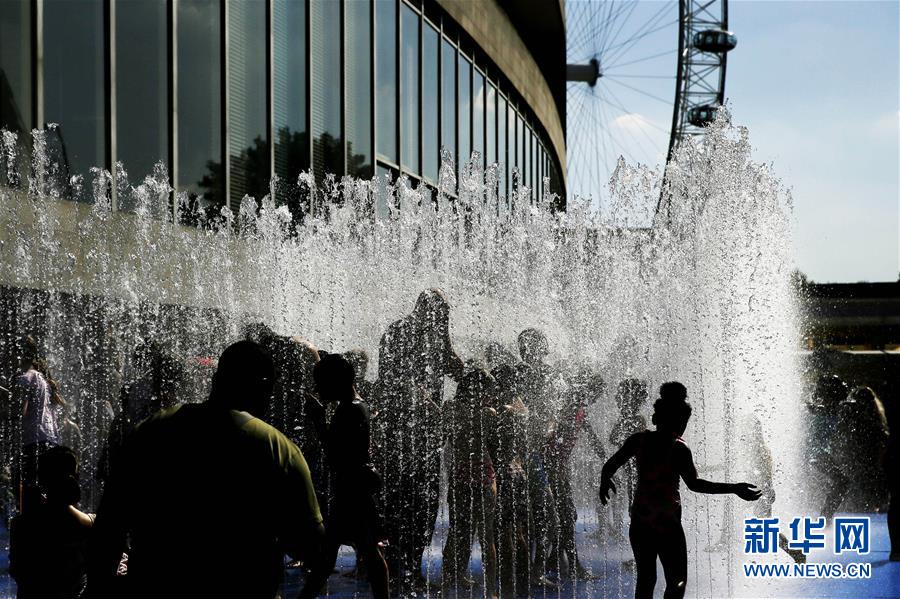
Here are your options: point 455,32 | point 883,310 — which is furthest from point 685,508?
point 883,310

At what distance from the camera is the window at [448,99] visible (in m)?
21.5

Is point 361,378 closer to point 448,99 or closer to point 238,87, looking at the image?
point 238,87

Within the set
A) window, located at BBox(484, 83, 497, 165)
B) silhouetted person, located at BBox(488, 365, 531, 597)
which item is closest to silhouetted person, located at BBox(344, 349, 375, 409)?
silhouetted person, located at BBox(488, 365, 531, 597)

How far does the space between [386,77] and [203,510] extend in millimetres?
16525

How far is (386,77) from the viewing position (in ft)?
61.8

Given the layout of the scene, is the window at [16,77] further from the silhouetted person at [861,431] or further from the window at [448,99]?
the window at [448,99]

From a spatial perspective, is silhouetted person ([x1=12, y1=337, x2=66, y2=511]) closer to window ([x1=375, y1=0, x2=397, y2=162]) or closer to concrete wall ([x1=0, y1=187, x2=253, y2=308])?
concrete wall ([x1=0, y1=187, x2=253, y2=308])

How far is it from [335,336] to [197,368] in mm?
4769

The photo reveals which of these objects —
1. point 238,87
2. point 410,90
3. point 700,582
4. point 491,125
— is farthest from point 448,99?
point 700,582

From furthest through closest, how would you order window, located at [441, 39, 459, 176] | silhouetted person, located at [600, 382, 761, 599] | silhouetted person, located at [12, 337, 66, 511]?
window, located at [441, 39, 459, 176] < silhouetted person, located at [12, 337, 66, 511] < silhouetted person, located at [600, 382, 761, 599]

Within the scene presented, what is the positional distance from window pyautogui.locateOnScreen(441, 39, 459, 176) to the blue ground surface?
575 inches

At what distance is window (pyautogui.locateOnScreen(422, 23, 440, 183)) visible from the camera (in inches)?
803

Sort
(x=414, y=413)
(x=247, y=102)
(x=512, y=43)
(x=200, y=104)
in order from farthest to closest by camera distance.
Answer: (x=512, y=43)
(x=247, y=102)
(x=200, y=104)
(x=414, y=413)

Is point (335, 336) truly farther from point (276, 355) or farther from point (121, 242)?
point (276, 355)
